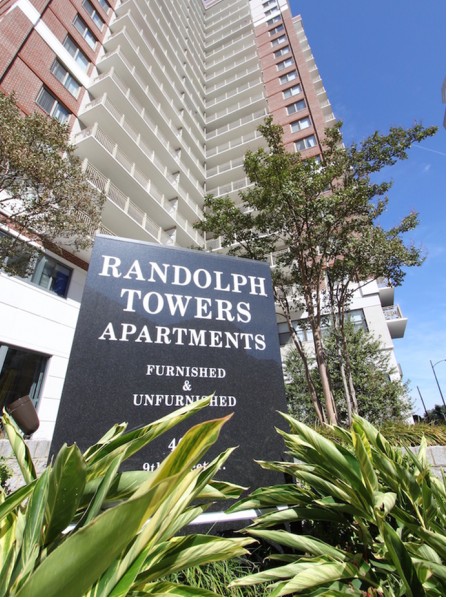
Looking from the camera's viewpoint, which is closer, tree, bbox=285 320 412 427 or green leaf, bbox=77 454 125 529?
green leaf, bbox=77 454 125 529

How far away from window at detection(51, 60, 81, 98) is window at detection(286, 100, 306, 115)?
19470 mm

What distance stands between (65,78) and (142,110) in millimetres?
5433

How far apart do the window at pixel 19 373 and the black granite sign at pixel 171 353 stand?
9.00 m

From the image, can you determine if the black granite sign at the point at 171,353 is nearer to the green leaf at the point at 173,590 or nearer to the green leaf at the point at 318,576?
the green leaf at the point at 318,576

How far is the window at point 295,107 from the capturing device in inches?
1072

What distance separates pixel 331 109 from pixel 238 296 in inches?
1294

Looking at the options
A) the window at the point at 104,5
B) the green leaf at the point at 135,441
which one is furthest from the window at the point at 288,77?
the green leaf at the point at 135,441

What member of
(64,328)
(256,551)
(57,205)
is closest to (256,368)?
(256,551)

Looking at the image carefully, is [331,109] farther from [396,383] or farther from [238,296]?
[238,296]

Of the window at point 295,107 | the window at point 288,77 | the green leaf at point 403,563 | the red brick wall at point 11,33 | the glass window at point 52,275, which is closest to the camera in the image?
the green leaf at point 403,563

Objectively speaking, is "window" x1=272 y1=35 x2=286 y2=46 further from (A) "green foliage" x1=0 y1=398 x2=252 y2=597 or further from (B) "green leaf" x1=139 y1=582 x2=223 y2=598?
(B) "green leaf" x1=139 y1=582 x2=223 y2=598

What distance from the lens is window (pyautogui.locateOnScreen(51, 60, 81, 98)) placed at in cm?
1480

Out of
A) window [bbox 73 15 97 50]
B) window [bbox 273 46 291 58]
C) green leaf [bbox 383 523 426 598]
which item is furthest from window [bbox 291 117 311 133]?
green leaf [bbox 383 523 426 598]

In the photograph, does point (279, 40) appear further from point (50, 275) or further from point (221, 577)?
point (221, 577)
